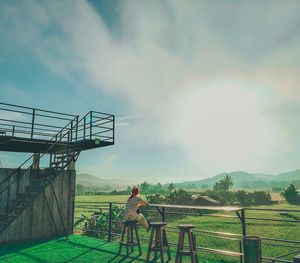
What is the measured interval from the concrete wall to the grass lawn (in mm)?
451

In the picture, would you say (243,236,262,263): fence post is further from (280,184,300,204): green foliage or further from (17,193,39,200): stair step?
(280,184,300,204): green foliage

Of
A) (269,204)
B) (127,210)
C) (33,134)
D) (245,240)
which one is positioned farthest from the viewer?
(269,204)

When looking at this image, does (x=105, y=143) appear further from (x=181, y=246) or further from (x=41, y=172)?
(x=181, y=246)

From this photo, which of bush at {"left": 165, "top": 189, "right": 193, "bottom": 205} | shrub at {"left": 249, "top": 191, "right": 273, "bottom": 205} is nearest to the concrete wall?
bush at {"left": 165, "top": 189, "right": 193, "bottom": 205}

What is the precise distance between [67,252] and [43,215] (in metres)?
2.95

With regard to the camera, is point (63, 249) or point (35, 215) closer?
point (63, 249)

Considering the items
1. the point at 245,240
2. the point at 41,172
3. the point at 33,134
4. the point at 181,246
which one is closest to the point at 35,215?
the point at 41,172

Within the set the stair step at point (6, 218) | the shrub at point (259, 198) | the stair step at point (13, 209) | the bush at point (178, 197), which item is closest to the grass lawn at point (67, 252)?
the stair step at point (6, 218)

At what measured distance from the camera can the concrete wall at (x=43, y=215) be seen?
9117 millimetres

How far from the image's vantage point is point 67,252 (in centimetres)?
749

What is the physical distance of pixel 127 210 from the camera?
703 centimetres

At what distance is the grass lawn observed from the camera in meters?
6.69

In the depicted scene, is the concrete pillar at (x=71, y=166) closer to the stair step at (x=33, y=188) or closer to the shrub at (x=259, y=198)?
the stair step at (x=33, y=188)

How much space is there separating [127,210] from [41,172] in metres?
4.98
